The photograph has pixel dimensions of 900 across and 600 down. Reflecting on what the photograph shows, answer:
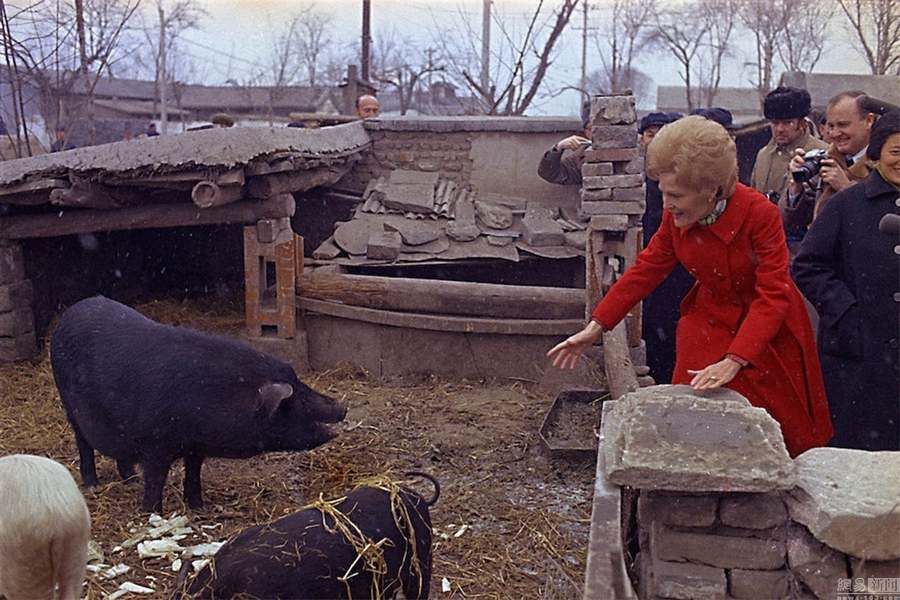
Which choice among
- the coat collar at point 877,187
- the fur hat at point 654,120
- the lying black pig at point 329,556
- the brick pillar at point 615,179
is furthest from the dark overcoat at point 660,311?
the lying black pig at point 329,556

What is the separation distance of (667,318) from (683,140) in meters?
3.99

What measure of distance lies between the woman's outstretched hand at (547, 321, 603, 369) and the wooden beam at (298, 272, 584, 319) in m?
4.09

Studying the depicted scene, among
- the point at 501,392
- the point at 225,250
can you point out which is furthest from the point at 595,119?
the point at 225,250

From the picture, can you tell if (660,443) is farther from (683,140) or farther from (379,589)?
(379,589)

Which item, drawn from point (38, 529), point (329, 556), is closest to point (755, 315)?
point (329, 556)

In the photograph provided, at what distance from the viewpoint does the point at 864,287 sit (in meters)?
3.71

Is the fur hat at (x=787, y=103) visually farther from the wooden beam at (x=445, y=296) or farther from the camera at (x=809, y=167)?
the wooden beam at (x=445, y=296)

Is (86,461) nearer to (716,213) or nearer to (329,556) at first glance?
(329,556)

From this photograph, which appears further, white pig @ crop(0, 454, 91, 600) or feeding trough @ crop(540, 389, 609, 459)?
feeding trough @ crop(540, 389, 609, 459)

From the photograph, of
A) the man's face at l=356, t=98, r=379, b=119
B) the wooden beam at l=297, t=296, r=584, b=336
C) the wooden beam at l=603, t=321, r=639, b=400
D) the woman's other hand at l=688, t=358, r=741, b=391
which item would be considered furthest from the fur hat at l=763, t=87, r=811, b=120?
the man's face at l=356, t=98, r=379, b=119

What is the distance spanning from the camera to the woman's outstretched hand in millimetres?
3564

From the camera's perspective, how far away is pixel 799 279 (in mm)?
3828

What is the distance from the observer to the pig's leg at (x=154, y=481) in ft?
16.6

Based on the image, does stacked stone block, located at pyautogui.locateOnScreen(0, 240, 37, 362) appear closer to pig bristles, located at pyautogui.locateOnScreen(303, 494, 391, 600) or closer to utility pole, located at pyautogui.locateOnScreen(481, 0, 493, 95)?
pig bristles, located at pyautogui.locateOnScreen(303, 494, 391, 600)
